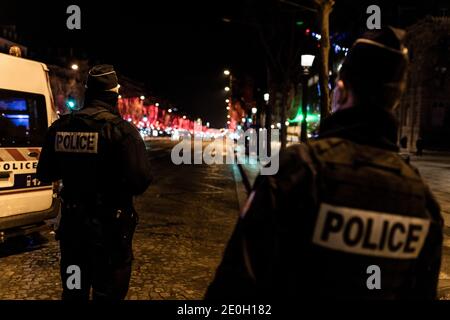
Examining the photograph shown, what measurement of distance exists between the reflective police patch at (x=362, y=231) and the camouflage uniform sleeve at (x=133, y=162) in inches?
76.1

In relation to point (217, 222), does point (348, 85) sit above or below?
above

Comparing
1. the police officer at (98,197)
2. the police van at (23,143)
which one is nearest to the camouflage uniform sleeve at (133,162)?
the police officer at (98,197)

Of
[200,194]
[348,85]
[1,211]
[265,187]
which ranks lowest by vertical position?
[200,194]

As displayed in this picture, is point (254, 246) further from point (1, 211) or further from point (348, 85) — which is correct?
point (1, 211)

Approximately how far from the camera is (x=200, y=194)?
1358 centimetres

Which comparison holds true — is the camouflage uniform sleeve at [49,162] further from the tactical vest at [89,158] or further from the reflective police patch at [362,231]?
the reflective police patch at [362,231]

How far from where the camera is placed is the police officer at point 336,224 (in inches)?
61.5

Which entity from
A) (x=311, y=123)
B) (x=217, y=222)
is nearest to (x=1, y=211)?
(x=217, y=222)

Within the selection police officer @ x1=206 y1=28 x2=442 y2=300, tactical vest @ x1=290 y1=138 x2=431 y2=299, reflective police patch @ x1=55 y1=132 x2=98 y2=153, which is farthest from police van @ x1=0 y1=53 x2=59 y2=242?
tactical vest @ x1=290 y1=138 x2=431 y2=299

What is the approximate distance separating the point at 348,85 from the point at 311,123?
42.0m

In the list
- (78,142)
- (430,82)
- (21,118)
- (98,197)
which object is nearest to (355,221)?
(98,197)

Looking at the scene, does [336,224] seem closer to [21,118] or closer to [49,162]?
[49,162]

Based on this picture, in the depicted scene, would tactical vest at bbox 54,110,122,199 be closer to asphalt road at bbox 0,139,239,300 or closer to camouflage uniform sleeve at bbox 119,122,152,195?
camouflage uniform sleeve at bbox 119,122,152,195
